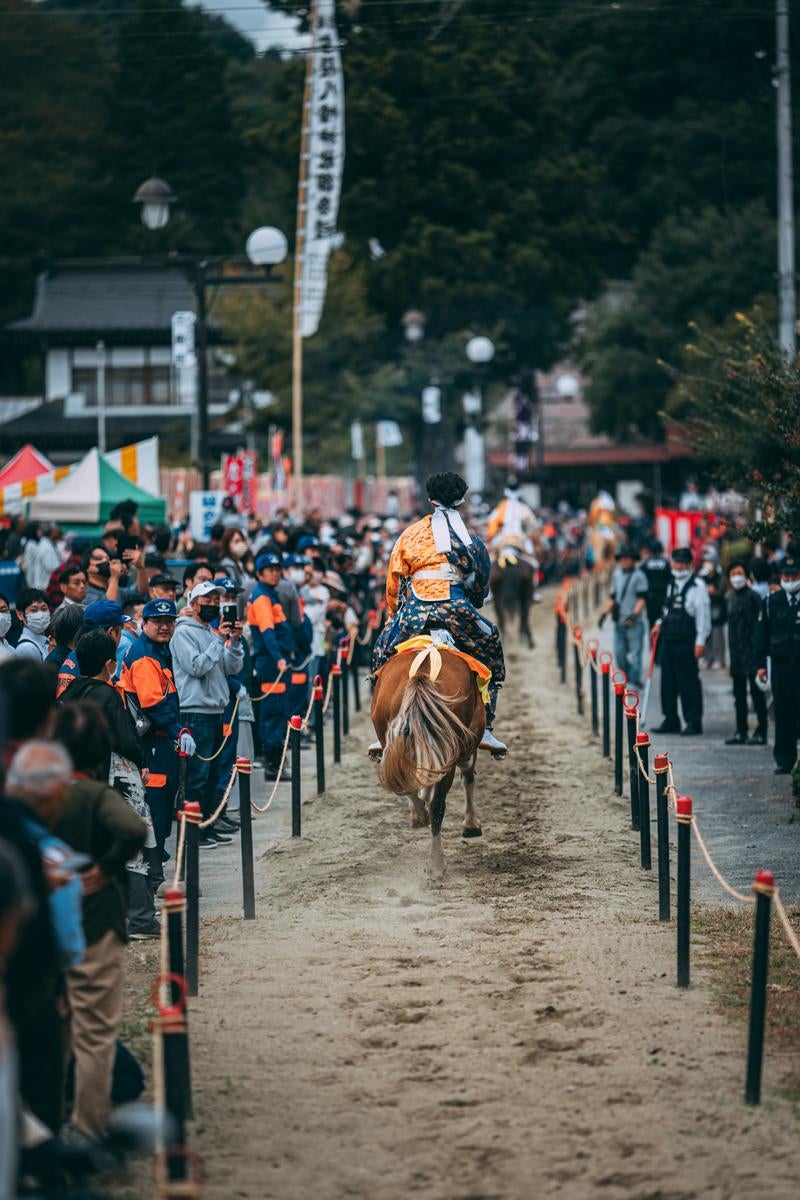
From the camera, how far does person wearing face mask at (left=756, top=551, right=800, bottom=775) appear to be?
16.0 metres

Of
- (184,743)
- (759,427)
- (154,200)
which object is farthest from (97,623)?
(154,200)

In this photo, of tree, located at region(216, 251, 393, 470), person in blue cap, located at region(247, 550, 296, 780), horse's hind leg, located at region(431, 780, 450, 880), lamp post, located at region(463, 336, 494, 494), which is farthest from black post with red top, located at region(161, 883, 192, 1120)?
lamp post, located at region(463, 336, 494, 494)

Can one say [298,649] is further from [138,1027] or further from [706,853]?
[138,1027]

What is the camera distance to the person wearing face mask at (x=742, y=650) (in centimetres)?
1838

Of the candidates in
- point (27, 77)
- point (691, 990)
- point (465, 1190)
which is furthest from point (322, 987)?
point (27, 77)

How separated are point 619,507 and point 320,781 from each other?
142 ft

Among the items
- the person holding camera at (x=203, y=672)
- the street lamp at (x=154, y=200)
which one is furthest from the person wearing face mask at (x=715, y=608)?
the person holding camera at (x=203, y=672)

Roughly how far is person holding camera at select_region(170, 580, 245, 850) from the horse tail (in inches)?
58.0

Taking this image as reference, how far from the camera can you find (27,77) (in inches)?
2375

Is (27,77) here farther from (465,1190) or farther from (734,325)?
(465,1190)

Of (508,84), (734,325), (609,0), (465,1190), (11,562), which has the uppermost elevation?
(609,0)

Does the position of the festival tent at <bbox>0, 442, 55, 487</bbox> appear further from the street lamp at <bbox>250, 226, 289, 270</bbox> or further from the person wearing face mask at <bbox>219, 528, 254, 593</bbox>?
the person wearing face mask at <bbox>219, 528, 254, 593</bbox>

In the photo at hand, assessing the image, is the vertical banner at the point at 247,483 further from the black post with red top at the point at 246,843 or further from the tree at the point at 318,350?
the black post with red top at the point at 246,843

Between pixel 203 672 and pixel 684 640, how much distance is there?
7791 millimetres
